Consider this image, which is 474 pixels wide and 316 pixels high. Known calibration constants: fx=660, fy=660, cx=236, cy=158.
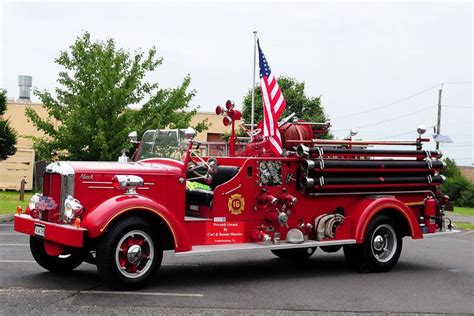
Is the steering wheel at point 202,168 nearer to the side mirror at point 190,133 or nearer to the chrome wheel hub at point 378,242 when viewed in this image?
the side mirror at point 190,133

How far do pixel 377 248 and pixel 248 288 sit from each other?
2594 mm

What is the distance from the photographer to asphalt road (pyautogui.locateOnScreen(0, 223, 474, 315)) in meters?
6.98

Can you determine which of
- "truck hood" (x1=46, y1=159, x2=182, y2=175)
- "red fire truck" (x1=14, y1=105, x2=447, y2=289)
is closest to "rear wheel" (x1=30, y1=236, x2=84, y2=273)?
"red fire truck" (x1=14, y1=105, x2=447, y2=289)

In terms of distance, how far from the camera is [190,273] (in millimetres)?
9289

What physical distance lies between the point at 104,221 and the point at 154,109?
13749 millimetres

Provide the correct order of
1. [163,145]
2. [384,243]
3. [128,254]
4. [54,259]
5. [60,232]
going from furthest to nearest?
[384,243], [163,145], [54,259], [128,254], [60,232]

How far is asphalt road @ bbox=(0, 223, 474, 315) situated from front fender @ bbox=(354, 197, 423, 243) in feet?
2.03

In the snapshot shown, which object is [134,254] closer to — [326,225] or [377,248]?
[326,225]

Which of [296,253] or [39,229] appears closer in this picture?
[39,229]

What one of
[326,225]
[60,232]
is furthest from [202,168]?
[60,232]

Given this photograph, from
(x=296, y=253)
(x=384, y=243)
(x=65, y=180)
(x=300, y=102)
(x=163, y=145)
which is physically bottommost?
(x=296, y=253)

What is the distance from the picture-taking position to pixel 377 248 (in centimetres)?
994

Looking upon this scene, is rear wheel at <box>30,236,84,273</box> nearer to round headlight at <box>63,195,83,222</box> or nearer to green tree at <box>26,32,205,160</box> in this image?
round headlight at <box>63,195,83,222</box>

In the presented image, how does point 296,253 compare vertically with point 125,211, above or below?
below
